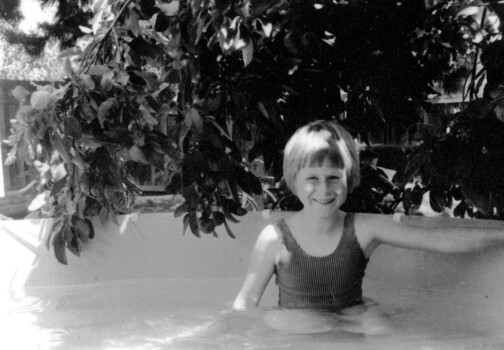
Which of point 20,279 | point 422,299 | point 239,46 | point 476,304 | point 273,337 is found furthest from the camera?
point 20,279

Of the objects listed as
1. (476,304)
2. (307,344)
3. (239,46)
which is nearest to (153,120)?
(239,46)

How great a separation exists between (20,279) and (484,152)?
1.28m

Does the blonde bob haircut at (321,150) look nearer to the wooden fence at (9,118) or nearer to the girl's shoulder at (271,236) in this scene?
the girl's shoulder at (271,236)

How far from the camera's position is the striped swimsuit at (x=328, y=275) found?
1.51m

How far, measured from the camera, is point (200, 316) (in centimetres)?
173

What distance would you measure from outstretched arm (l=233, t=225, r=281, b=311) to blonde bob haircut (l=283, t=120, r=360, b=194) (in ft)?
0.48

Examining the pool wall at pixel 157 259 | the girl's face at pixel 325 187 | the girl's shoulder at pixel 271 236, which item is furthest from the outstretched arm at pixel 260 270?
the pool wall at pixel 157 259

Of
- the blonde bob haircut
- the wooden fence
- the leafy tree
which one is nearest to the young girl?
the blonde bob haircut

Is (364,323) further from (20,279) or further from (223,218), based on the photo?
(20,279)

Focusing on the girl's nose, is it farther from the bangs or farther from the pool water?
the pool water

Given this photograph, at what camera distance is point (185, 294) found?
1887mm

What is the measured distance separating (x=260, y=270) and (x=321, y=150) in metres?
0.32

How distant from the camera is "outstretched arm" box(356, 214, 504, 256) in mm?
1411

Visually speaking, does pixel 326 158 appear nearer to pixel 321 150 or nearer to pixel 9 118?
pixel 321 150
